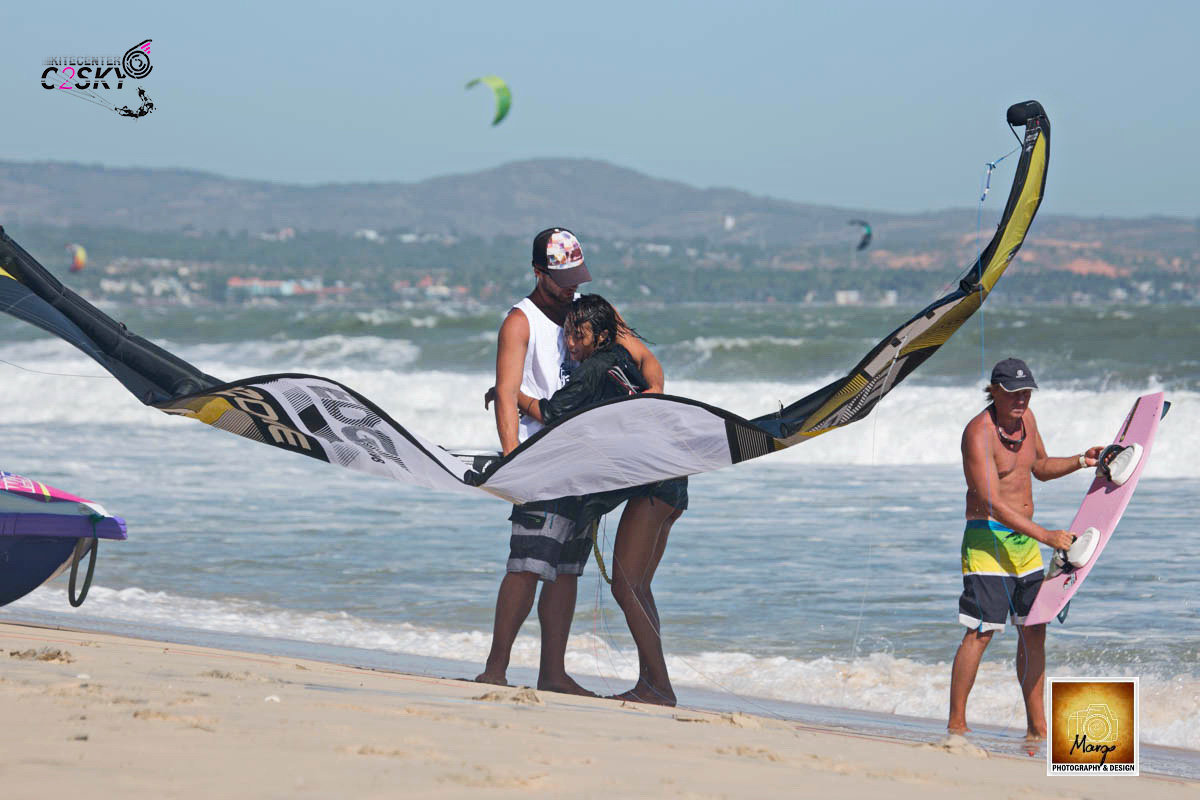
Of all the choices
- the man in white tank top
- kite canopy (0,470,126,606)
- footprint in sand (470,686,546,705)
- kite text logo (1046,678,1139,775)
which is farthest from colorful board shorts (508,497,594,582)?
kite canopy (0,470,126,606)

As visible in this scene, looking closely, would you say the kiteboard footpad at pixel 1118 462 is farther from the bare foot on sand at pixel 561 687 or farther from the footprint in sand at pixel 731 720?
the bare foot on sand at pixel 561 687

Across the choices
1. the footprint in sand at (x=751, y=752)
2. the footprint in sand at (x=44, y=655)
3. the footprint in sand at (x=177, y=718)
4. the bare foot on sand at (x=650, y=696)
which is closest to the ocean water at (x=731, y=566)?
the bare foot on sand at (x=650, y=696)

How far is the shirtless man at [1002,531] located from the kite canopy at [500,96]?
10780 millimetres

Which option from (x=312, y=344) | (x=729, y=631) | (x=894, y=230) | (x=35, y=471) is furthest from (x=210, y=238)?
(x=729, y=631)

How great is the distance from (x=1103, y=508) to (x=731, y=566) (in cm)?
417

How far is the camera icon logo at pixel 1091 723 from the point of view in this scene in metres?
4.08

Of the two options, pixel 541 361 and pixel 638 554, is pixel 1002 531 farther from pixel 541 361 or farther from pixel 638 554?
pixel 541 361

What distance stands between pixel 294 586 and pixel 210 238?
130 meters

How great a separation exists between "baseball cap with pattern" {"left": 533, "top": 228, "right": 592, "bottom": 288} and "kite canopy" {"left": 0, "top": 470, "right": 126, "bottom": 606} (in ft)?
9.02

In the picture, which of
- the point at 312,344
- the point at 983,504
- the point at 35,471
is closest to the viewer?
the point at 983,504

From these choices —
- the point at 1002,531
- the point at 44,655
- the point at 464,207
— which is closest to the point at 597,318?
the point at 1002,531

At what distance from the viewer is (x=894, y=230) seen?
131 metres

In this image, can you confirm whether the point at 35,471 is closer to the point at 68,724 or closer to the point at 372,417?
the point at 372,417

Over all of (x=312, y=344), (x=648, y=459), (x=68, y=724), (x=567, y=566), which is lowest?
(x=68, y=724)
